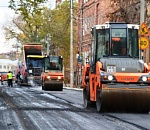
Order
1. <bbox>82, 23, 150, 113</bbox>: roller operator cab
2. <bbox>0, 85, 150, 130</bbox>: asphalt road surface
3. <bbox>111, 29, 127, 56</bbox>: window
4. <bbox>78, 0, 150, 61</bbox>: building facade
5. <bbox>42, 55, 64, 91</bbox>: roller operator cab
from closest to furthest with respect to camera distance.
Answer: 1. <bbox>0, 85, 150, 130</bbox>: asphalt road surface
2. <bbox>82, 23, 150, 113</bbox>: roller operator cab
3. <bbox>111, 29, 127, 56</bbox>: window
4. <bbox>78, 0, 150, 61</bbox>: building facade
5. <bbox>42, 55, 64, 91</bbox>: roller operator cab

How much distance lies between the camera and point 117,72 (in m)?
16.8

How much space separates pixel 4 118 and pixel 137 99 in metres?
4.64

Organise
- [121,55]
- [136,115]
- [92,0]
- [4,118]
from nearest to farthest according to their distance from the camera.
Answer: [4,118] → [136,115] → [121,55] → [92,0]

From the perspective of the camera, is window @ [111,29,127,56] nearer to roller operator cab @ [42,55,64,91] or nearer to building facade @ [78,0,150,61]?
building facade @ [78,0,150,61]

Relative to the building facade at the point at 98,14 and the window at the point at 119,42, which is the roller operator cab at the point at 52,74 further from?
the window at the point at 119,42

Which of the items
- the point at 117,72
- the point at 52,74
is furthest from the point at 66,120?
the point at 52,74

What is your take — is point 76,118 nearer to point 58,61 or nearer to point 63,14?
point 58,61

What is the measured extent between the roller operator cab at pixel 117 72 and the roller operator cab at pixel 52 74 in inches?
667

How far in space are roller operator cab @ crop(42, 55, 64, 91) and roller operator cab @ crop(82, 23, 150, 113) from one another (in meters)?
16.9

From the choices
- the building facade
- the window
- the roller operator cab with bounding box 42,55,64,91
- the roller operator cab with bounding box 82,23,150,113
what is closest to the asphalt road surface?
the roller operator cab with bounding box 82,23,150,113

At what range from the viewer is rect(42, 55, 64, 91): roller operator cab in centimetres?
3641

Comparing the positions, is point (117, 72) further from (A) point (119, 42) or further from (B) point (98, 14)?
(B) point (98, 14)

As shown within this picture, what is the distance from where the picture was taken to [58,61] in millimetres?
37969

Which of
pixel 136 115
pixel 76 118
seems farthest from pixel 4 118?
pixel 136 115
